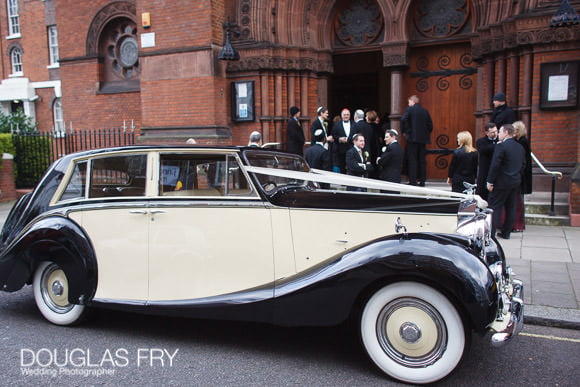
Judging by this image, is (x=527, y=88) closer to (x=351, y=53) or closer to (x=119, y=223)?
(x=351, y=53)

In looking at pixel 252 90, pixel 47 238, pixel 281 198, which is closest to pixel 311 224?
pixel 281 198

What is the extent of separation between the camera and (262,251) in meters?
3.65

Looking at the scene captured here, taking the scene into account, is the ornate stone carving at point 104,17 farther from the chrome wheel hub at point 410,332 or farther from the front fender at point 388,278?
the chrome wheel hub at point 410,332

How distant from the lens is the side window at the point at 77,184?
427 cm

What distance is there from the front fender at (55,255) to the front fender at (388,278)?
1721 mm

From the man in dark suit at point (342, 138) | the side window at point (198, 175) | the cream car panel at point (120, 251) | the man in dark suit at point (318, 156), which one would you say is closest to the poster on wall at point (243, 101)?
the man in dark suit at point (342, 138)

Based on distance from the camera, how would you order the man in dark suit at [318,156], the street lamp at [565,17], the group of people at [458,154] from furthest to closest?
the man in dark suit at [318,156]
the street lamp at [565,17]
the group of people at [458,154]

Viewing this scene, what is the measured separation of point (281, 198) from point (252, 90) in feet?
24.4

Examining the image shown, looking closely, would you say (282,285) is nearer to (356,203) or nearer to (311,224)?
(311,224)

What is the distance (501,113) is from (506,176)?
60.7 inches

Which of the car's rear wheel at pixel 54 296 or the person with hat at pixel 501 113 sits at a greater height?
the person with hat at pixel 501 113

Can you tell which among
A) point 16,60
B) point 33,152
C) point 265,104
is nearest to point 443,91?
A: point 265,104

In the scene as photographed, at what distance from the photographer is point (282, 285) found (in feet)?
11.6

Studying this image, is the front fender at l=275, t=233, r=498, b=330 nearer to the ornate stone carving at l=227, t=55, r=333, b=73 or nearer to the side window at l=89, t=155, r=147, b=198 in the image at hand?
the side window at l=89, t=155, r=147, b=198
